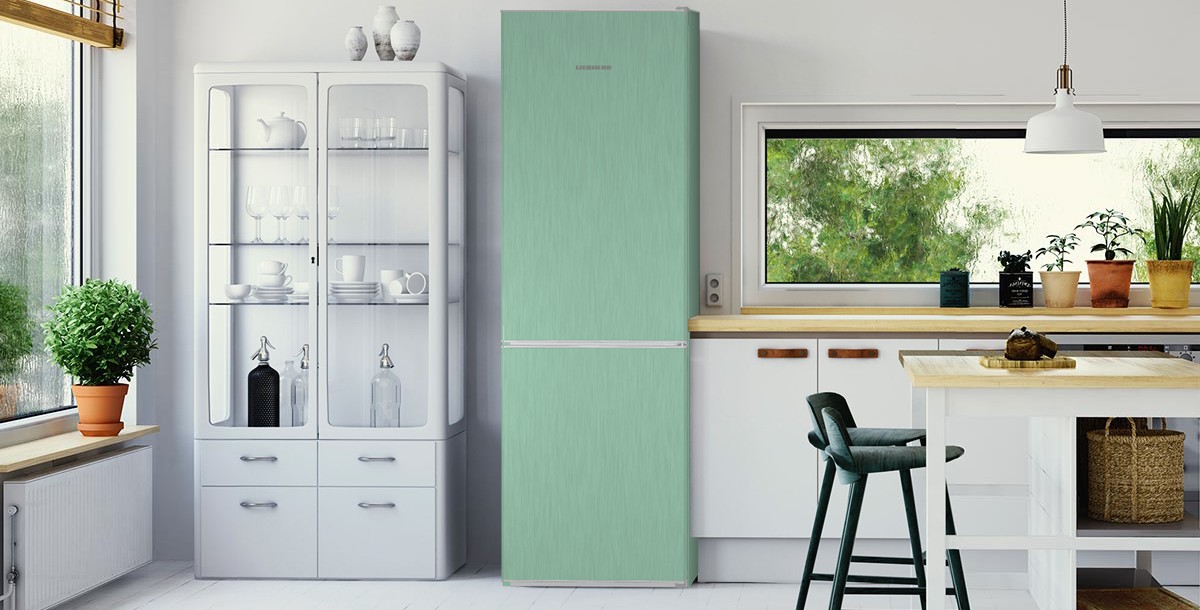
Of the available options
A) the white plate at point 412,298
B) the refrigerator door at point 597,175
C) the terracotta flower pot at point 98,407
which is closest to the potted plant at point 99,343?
the terracotta flower pot at point 98,407

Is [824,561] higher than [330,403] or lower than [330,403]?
lower

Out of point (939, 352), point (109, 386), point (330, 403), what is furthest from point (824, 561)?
point (109, 386)

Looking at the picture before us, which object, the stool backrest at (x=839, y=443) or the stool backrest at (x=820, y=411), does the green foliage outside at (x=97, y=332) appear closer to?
the stool backrest at (x=820, y=411)

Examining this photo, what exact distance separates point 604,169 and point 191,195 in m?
1.88

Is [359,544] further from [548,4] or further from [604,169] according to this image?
[548,4]

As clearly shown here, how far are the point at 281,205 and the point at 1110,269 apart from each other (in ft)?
10.8

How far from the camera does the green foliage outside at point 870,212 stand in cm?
494

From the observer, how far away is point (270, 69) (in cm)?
454

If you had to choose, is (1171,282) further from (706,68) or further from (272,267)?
(272,267)

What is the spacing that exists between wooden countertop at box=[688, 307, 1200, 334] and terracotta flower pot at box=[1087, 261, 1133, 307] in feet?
0.19

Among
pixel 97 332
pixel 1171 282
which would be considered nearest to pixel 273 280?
pixel 97 332

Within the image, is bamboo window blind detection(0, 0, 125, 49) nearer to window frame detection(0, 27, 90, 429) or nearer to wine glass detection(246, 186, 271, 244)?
window frame detection(0, 27, 90, 429)

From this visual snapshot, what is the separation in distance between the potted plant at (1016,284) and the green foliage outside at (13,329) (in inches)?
149

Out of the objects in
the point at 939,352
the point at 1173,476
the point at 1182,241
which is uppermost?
the point at 1182,241
